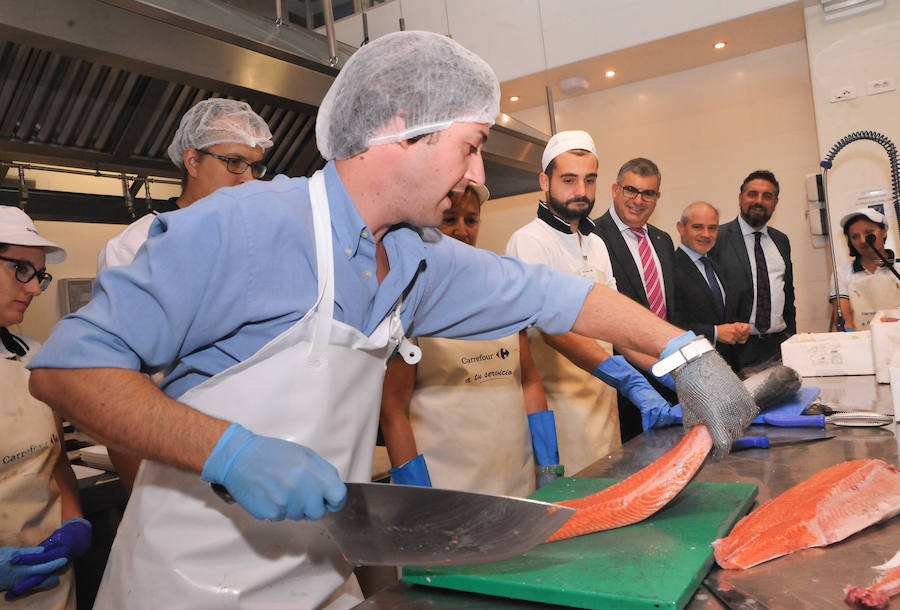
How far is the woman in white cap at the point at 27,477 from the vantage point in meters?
2.03

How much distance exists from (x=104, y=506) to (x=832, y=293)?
5316mm

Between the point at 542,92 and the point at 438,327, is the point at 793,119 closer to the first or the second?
the point at 542,92

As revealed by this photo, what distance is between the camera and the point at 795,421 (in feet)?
7.19

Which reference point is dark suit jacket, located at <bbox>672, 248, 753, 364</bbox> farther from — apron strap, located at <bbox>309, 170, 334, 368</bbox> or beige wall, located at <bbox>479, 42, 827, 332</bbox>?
apron strap, located at <bbox>309, 170, 334, 368</bbox>

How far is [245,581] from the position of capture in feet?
4.14

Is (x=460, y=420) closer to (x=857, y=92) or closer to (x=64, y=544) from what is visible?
(x=64, y=544)

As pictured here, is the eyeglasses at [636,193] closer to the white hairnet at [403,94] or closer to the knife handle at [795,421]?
the knife handle at [795,421]

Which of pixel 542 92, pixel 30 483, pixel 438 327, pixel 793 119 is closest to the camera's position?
pixel 438 327

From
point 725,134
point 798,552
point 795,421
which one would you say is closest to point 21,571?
point 798,552

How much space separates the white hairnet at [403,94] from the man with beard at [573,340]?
1.38 meters

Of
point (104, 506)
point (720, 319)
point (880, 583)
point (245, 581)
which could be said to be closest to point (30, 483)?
point (104, 506)

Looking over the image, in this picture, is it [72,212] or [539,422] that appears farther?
[72,212]

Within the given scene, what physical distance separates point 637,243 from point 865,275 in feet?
6.70

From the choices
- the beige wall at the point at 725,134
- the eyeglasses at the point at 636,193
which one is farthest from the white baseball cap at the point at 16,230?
the beige wall at the point at 725,134
